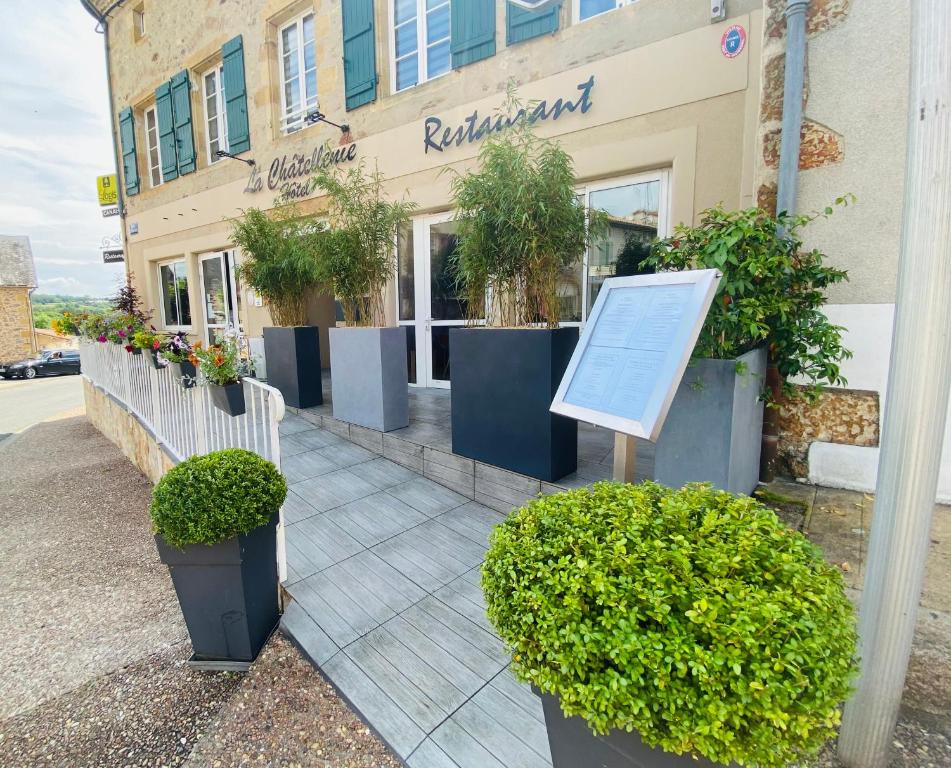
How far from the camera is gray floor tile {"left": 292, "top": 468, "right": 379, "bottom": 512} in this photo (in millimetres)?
3203

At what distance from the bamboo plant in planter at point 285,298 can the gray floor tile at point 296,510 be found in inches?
71.8

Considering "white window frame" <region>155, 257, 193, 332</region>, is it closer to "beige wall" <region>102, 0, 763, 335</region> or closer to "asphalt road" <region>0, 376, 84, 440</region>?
"beige wall" <region>102, 0, 763, 335</region>

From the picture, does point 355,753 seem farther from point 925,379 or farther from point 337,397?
point 337,397

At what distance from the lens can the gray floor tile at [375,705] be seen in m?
1.58

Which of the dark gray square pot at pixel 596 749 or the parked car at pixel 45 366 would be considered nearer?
the dark gray square pot at pixel 596 749

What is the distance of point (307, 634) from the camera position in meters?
2.08

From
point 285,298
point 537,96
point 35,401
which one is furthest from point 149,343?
point 35,401

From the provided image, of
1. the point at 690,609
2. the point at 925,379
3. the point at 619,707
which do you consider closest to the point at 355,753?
the point at 619,707

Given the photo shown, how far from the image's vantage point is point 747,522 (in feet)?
3.87

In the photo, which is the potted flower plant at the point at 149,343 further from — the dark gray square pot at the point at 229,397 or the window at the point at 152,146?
the window at the point at 152,146

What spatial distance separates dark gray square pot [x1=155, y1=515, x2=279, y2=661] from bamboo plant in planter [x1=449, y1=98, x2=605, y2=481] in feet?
4.82

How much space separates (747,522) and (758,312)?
1253mm

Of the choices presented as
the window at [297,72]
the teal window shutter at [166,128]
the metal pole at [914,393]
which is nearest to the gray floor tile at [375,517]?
the metal pole at [914,393]

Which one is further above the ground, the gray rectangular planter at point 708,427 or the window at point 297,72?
the window at point 297,72
